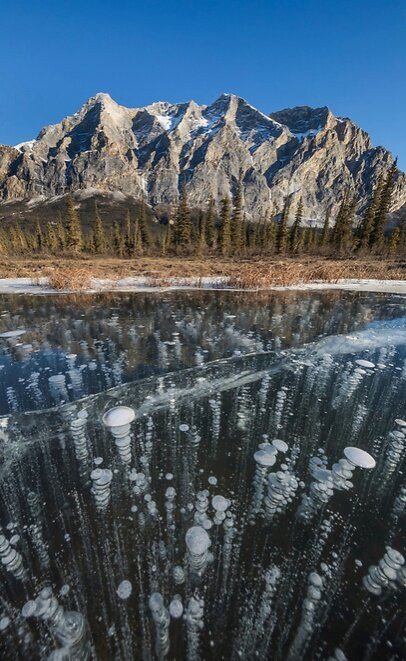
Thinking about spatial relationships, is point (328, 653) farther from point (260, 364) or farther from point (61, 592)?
point (260, 364)

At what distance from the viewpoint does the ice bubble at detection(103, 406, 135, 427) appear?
375 centimetres

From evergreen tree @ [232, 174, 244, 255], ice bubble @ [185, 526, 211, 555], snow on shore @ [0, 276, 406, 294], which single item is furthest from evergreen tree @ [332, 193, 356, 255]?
ice bubble @ [185, 526, 211, 555]

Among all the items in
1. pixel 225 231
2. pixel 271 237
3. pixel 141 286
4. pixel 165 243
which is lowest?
pixel 141 286

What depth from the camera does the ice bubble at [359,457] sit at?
3117mm

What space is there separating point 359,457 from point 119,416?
10.1ft

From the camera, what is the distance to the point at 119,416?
3.90 meters

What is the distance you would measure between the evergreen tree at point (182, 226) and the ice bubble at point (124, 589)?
51840 millimetres

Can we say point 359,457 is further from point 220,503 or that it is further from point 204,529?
point 204,529

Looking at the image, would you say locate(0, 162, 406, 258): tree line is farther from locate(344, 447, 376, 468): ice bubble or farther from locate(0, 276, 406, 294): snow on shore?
locate(344, 447, 376, 468): ice bubble

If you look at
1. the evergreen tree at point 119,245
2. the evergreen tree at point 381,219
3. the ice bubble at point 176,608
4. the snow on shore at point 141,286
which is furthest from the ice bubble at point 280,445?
the evergreen tree at point 119,245

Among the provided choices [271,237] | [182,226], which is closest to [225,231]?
[182,226]

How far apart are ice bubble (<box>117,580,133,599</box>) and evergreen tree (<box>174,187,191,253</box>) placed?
51840 mm

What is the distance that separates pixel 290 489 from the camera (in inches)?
109

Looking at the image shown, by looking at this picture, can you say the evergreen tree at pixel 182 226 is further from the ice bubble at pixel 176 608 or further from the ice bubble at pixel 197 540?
the ice bubble at pixel 176 608
